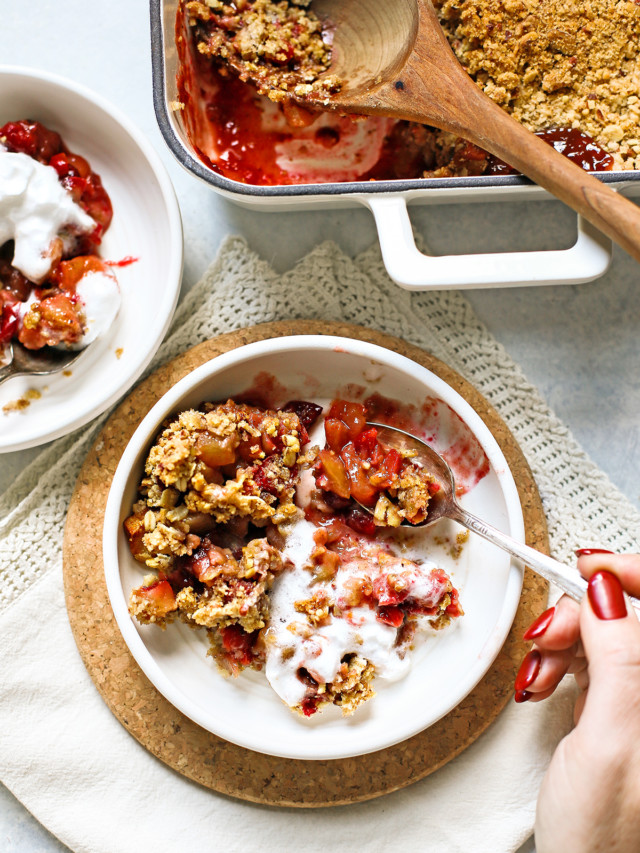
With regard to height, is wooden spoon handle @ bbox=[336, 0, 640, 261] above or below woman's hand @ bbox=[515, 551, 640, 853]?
above

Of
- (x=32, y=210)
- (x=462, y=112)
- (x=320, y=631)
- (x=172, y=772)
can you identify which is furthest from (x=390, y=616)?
(x=32, y=210)

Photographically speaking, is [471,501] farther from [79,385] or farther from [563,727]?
[79,385]

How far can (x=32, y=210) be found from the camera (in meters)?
1.72

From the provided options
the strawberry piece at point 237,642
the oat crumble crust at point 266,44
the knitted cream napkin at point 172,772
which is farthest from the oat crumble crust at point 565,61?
the strawberry piece at point 237,642

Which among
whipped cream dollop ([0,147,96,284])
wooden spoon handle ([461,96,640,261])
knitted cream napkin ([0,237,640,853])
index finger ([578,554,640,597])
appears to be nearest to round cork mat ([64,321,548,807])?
knitted cream napkin ([0,237,640,853])

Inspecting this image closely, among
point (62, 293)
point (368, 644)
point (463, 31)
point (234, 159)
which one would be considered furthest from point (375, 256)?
point (368, 644)

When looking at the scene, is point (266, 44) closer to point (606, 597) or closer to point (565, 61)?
point (565, 61)

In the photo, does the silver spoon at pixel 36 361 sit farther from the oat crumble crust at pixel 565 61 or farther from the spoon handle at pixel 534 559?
the oat crumble crust at pixel 565 61

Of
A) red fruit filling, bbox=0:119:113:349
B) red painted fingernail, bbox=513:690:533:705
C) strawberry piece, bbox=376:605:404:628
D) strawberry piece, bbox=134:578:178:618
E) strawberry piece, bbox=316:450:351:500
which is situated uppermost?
red fruit filling, bbox=0:119:113:349

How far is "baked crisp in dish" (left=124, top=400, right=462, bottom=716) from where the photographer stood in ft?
5.30

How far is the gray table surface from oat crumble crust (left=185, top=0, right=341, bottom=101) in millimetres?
278

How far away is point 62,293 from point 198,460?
0.56 meters

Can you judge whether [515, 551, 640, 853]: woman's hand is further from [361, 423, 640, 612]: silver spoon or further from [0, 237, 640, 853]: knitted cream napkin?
[0, 237, 640, 853]: knitted cream napkin

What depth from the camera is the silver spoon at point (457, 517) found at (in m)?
1.54
